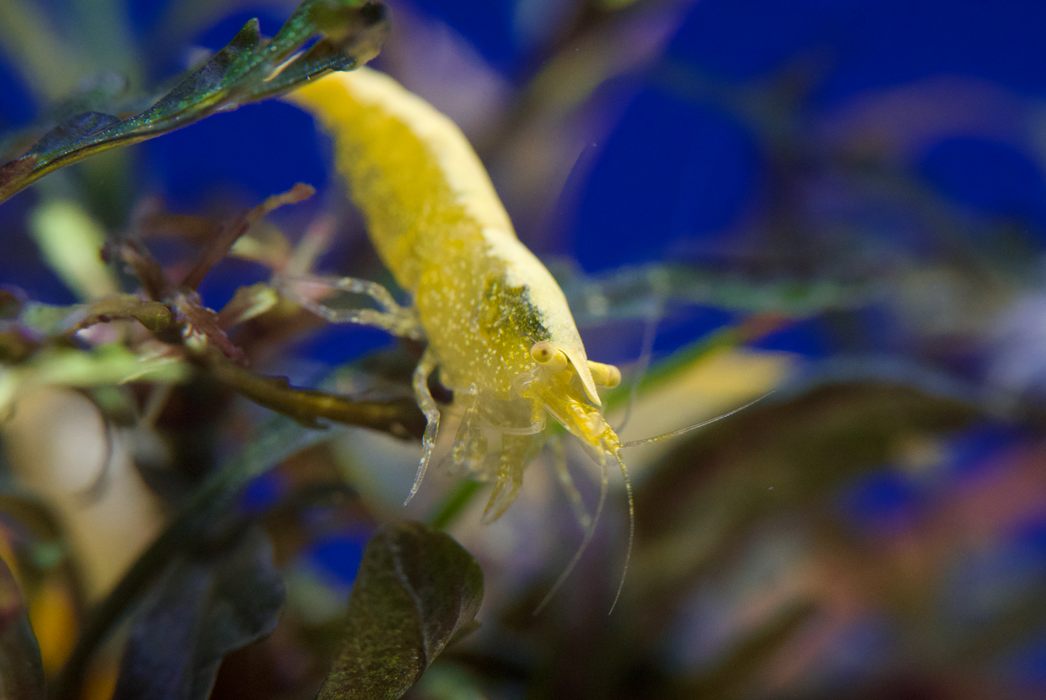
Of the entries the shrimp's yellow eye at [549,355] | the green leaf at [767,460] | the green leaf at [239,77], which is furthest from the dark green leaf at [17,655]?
the green leaf at [767,460]

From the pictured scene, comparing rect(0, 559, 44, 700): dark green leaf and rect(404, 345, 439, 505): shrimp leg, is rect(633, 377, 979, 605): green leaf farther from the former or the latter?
rect(0, 559, 44, 700): dark green leaf

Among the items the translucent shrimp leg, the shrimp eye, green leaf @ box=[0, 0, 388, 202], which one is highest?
green leaf @ box=[0, 0, 388, 202]

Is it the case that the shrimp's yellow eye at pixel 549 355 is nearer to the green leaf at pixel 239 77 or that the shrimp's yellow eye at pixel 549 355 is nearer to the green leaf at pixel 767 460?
the green leaf at pixel 239 77

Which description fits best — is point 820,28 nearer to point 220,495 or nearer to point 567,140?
point 567,140

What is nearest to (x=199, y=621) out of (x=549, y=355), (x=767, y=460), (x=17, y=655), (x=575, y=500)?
(x=17, y=655)

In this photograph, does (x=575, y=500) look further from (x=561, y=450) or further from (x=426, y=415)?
(x=426, y=415)

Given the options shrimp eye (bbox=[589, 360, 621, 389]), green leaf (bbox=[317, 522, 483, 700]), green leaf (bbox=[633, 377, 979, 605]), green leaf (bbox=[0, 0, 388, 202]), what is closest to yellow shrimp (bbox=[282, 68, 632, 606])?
shrimp eye (bbox=[589, 360, 621, 389])

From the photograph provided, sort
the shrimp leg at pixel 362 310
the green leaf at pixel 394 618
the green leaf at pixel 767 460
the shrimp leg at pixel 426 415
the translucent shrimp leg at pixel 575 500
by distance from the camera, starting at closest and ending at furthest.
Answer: the green leaf at pixel 394 618
the shrimp leg at pixel 426 415
the shrimp leg at pixel 362 310
the translucent shrimp leg at pixel 575 500
the green leaf at pixel 767 460

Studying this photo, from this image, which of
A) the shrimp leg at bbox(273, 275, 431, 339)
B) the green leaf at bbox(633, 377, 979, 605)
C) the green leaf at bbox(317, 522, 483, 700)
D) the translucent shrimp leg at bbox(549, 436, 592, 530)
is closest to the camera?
the green leaf at bbox(317, 522, 483, 700)
